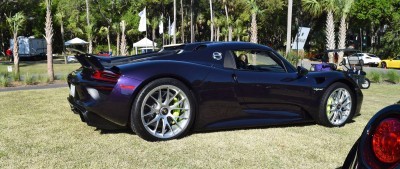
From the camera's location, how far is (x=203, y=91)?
4926mm

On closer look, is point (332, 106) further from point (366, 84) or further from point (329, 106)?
point (366, 84)

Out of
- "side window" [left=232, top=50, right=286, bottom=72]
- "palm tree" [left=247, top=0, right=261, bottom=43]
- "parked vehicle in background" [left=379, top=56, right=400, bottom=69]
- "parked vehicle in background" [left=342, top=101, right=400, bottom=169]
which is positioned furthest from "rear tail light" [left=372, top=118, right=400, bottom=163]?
"parked vehicle in background" [left=379, top=56, right=400, bottom=69]

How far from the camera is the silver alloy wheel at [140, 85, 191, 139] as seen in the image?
474 cm

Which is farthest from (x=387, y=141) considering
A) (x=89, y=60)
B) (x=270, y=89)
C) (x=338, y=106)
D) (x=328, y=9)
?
(x=328, y=9)

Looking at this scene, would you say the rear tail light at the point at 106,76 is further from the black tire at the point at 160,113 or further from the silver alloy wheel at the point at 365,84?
the silver alloy wheel at the point at 365,84

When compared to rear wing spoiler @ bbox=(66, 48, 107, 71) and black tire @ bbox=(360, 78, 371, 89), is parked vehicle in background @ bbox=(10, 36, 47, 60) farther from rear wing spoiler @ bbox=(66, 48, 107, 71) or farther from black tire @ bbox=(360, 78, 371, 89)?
rear wing spoiler @ bbox=(66, 48, 107, 71)

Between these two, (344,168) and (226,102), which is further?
(226,102)

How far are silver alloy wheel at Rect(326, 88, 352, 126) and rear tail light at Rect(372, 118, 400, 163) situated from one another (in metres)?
4.07

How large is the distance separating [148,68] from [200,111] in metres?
0.86

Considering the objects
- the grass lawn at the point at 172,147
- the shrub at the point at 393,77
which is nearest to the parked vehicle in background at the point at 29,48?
the shrub at the point at 393,77

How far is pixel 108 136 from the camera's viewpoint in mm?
5020

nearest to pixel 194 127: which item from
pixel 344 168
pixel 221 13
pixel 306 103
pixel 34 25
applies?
pixel 306 103

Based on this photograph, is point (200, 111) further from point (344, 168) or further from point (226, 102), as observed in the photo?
point (344, 168)

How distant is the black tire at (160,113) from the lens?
4613 mm
